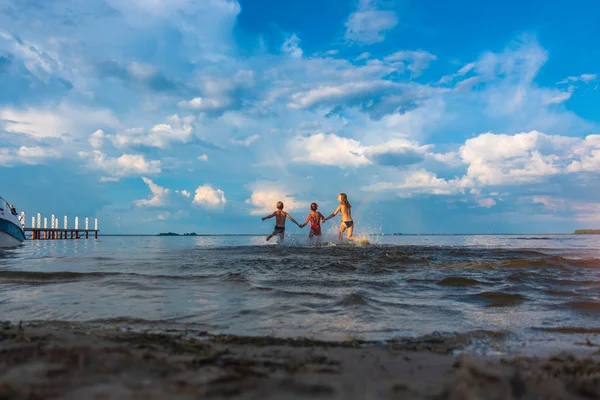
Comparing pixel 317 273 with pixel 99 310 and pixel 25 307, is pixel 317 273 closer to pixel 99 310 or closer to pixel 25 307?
pixel 99 310

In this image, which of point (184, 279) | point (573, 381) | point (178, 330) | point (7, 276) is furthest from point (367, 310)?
point (7, 276)

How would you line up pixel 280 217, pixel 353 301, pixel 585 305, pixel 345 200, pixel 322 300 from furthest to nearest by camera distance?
Answer: pixel 280 217 < pixel 345 200 < pixel 322 300 < pixel 585 305 < pixel 353 301

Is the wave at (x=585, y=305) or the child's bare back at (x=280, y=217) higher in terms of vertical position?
the child's bare back at (x=280, y=217)

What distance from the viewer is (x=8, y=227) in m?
21.3

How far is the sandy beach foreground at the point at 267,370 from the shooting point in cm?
183

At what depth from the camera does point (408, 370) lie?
8.01 ft

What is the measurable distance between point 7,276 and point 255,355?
7.66 meters

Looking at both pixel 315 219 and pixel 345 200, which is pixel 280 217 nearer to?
pixel 315 219

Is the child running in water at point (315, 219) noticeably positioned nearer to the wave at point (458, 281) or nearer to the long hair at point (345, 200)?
the long hair at point (345, 200)

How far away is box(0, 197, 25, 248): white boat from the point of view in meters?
20.6

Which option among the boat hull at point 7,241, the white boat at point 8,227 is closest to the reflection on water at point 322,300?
the white boat at point 8,227

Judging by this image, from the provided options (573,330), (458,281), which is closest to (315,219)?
(458,281)

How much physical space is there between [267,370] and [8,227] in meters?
25.0

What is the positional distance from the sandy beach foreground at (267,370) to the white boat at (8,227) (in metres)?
22.0
